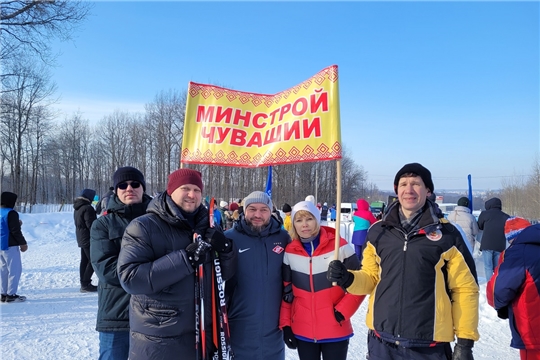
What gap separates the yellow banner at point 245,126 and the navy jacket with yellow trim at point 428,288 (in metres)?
1.20

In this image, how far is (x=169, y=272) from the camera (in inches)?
90.9

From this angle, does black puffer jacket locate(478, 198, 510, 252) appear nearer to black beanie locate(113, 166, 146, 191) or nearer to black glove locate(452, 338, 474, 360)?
black glove locate(452, 338, 474, 360)

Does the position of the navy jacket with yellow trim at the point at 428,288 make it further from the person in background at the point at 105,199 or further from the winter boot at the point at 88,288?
the winter boot at the point at 88,288

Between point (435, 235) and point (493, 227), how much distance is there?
21.7ft

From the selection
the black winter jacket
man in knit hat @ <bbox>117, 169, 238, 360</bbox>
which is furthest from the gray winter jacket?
the black winter jacket

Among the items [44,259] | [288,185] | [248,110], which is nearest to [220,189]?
[288,185]

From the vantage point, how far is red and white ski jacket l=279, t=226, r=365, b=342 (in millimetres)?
2859

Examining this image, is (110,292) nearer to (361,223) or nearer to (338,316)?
(338,316)

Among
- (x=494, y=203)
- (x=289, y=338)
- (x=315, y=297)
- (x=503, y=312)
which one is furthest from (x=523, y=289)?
(x=494, y=203)

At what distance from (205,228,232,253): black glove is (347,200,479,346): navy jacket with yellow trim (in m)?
1.20

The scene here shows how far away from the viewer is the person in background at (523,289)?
2848 mm

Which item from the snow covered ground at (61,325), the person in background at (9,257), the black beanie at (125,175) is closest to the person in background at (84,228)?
the snow covered ground at (61,325)

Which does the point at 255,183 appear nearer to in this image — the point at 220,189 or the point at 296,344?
the point at 220,189

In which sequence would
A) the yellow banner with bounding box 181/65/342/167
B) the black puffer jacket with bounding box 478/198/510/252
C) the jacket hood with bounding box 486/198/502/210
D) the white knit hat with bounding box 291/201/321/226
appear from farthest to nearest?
the jacket hood with bounding box 486/198/502/210
the black puffer jacket with bounding box 478/198/510/252
the yellow banner with bounding box 181/65/342/167
the white knit hat with bounding box 291/201/321/226
